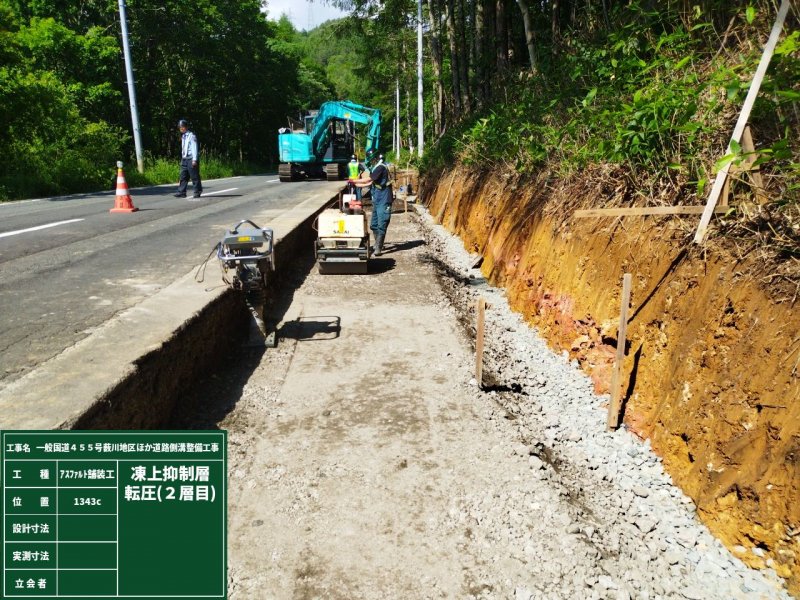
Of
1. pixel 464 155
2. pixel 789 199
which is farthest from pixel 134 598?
pixel 464 155

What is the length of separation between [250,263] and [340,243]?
3716 millimetres

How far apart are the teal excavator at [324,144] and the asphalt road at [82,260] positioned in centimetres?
1267

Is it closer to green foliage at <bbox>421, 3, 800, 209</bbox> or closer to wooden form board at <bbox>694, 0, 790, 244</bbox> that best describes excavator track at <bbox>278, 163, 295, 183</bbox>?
green foliage at <bbox>421, 3, 800, 209</bbox>

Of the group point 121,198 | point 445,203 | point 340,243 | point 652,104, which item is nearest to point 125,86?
point 121,198

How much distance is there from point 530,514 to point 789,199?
2.36 meters

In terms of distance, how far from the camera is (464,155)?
1254 cm

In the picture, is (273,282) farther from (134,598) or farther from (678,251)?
(134,598)

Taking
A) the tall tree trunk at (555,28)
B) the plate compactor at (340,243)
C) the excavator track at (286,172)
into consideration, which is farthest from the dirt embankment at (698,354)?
the excavator track at (286,172)

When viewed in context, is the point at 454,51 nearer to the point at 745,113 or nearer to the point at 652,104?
the point at 652,104

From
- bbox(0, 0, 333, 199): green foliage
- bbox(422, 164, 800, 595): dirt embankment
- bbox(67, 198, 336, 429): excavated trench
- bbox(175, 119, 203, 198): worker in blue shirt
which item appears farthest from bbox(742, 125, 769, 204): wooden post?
bbox(0, 0, 333, 199): green foliage

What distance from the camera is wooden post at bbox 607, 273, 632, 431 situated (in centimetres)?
364

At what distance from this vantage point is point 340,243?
27.8ft

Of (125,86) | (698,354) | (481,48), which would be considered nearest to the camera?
(698,354)

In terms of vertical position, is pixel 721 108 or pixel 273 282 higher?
pixel 721 108
